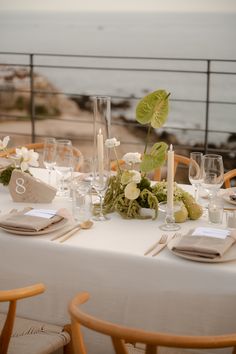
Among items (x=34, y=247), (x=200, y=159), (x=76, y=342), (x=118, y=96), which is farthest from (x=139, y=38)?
(x=76, y=342)

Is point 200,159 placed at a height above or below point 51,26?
below

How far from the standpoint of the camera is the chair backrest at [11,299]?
183cm

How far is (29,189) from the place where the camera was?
2732 millimetres

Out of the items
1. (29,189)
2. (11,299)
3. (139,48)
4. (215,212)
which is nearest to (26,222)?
(29,189)

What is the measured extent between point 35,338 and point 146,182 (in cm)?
76

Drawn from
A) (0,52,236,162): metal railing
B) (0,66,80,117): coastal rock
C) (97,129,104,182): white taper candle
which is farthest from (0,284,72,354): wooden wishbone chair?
(0,66,80,117): coastal rock

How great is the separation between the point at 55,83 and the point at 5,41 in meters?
0.62

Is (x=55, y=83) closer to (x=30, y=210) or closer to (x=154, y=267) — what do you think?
(x=30, y=210)

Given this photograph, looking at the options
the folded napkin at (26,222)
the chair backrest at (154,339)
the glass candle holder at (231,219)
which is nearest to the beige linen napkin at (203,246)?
the glass candle holder at (231,219)

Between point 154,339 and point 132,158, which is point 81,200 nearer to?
point 132,158

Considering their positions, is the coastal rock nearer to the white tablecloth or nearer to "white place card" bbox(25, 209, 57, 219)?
"white place card" bbox(25, 209, 57, 219)

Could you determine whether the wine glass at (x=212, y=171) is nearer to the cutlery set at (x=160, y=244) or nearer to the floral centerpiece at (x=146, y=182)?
the floral centerpiece at (x=146, y=182)

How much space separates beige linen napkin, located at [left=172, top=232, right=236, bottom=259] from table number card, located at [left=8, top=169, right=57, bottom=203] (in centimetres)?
74

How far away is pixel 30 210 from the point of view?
2.58 meters
